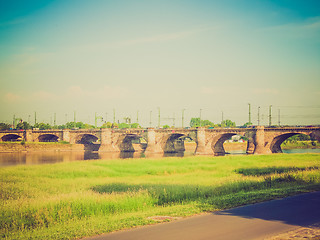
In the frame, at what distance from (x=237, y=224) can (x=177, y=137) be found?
10304cm

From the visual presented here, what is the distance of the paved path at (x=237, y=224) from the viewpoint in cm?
1170

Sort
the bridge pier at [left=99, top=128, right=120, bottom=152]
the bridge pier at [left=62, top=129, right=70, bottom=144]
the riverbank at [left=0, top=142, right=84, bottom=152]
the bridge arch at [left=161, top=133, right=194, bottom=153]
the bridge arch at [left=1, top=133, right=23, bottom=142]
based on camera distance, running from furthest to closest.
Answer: the bridge arch at [left=1, top=133, right=23, bottom=142] < the bridge pier at [left=62, top=129, right=70, bottom=144] < the bridge pier at [left=99, top=128, right=120, bottom=152] < the bridge arch at [left=161, top=133, right=194, bottom=153] < the riverbank at [left=0, top=142, right=84, bottom=152]

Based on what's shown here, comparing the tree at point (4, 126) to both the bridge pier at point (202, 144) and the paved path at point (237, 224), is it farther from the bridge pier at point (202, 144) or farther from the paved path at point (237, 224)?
the paved path at point (237, 224)

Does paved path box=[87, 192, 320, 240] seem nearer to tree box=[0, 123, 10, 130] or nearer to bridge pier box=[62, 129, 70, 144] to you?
bridge pier box=[62, 129, 70, 144]

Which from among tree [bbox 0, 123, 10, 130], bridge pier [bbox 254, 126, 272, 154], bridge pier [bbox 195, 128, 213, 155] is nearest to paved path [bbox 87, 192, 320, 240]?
bridge pier [bbox 254, 126, 272, 154]

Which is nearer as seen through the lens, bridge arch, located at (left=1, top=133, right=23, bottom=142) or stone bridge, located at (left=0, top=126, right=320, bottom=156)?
stone bridge, located at (left=0, top=126, right=320, bottom=156)

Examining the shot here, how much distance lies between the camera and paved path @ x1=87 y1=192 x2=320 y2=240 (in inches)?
461

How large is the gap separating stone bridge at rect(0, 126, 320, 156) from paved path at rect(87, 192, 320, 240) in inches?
2777

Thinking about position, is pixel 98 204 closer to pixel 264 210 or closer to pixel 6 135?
pixel 264 210

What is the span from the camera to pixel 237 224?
42.6 feet

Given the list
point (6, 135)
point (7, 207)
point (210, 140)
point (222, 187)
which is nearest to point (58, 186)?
point (7, 207)

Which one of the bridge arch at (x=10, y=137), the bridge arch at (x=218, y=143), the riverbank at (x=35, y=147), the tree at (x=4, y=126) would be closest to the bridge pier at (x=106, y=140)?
the riverbank at (x=35, y=147)

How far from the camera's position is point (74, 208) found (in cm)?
1738

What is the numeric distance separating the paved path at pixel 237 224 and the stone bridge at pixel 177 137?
7054cm
